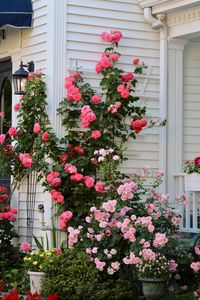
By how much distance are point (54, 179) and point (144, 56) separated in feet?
7.78

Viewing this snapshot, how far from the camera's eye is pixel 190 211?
33.3 feet

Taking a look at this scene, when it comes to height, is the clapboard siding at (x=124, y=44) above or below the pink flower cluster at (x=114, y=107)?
above

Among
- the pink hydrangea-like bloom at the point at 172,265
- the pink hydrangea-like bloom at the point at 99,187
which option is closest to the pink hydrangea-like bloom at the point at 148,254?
the pink hydrangea-like bloom at the point at 172,265

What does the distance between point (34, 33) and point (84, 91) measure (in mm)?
1212

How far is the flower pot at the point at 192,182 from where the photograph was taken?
31.8 ft

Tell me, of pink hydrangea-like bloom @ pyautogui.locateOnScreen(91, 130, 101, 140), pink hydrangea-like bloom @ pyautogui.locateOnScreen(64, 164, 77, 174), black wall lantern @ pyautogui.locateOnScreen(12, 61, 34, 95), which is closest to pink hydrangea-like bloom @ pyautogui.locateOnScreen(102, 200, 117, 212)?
pink hydrangea-like bloom @ pyautogui.locateOnScreen(64, 164, 77, 174)

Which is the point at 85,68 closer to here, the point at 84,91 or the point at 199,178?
the point at 84,91

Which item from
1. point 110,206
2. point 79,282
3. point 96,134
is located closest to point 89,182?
point 96,134

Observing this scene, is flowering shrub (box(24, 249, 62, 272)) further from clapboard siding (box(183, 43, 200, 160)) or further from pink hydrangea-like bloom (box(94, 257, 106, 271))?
clapboard siding (box(183, 43, 200, 160))

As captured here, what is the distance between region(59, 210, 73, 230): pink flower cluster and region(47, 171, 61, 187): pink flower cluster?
0.39 metres

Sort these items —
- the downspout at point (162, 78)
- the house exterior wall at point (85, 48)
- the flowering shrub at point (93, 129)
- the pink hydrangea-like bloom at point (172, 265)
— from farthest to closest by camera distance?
the downspout at point (162, 78) < the house exterior wall at point (85, 48) < the flowering shrub at point (93, 129) < the pink hydrangea-like bloom at point (172, 265)

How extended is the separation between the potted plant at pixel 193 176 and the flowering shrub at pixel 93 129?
2.95 ft

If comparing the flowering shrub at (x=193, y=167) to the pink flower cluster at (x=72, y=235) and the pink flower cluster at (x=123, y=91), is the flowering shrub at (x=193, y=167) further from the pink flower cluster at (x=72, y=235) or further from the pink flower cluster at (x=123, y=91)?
the pink flower cluster at (x=72, y=235)

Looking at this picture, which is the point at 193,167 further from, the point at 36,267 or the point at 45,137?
the point at 36,267
